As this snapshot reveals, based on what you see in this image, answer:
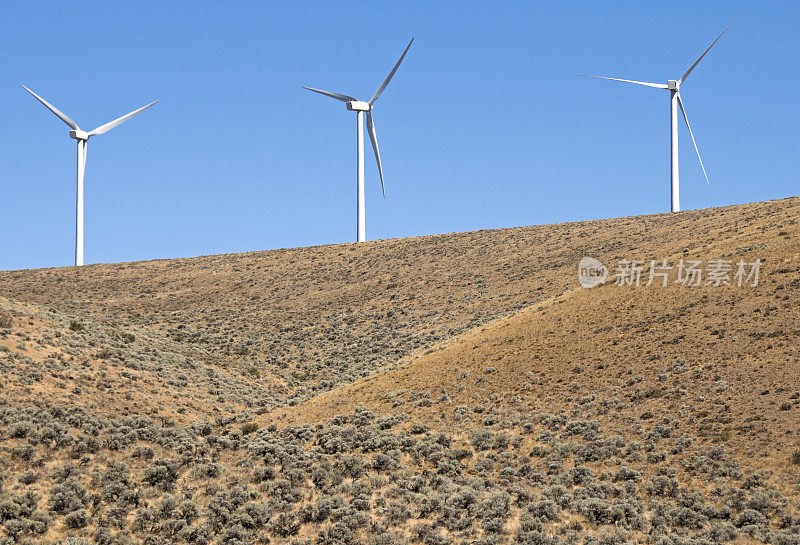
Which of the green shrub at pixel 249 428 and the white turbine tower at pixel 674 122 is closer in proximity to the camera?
the green shrub at pixel 249 428

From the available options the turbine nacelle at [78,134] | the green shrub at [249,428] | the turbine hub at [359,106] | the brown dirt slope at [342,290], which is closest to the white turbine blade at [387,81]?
the turbine hub at [359,106]

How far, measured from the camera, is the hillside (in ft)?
84.8

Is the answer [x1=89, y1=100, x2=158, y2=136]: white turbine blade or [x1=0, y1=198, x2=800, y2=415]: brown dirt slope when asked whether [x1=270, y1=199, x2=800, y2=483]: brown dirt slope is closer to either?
[x1=0, y1=198, x2=800, y2=415]: brown dirt slope

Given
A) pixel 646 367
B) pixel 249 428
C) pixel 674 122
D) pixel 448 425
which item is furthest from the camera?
pixel 674 122

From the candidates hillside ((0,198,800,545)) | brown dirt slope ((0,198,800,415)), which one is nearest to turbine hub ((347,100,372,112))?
brown dirt slope ((0,198,800,415))

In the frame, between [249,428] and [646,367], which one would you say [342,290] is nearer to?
[249,428]

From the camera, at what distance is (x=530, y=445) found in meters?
33.1

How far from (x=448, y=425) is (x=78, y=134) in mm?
71284

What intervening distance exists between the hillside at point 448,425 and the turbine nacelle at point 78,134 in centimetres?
3568

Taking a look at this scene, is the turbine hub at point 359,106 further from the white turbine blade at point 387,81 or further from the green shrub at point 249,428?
the green shrub at point 249,428

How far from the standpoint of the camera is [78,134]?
90688 mm

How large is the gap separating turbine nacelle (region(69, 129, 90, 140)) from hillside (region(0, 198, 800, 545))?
3568 centimetres

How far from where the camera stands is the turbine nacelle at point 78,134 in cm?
9069

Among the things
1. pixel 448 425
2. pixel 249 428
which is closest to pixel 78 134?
pixel 249 428
